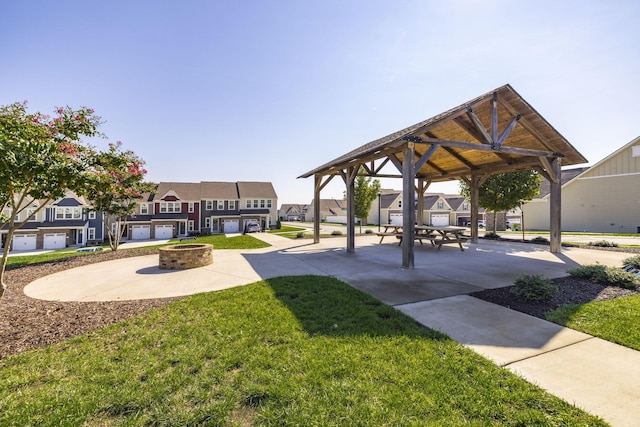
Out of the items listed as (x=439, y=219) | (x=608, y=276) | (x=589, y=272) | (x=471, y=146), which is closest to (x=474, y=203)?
(x=471, y=146)

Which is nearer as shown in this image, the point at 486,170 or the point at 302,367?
the point at 302,367

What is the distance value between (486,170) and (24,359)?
54.0 feet

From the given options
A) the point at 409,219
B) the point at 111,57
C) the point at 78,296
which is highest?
the point at 111,57

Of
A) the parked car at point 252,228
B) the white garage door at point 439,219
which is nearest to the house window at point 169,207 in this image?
the parked car at point 252,228

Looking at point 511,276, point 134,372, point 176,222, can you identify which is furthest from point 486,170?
point 176,222

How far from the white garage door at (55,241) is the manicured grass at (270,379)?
37.2 metres

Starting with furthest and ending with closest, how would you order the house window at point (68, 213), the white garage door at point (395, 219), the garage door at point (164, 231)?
the white garage door at point (395, 219) < the garage door at point (164, 231) < the house window at point (68, 213)

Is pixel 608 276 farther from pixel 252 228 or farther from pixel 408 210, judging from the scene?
pixel 252 228

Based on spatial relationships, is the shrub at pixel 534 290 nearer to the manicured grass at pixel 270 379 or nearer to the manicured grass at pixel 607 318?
the manicured grass at pixel 607 318

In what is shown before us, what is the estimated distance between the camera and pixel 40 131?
473 centimetres

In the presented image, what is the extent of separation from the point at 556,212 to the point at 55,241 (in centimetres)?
4376

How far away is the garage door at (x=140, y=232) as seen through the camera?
35.0 metres

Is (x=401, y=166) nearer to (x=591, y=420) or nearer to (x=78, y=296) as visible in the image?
(x=591, y=420)

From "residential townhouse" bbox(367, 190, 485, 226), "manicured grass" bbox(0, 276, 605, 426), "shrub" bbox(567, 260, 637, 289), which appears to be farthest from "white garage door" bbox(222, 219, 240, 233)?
"shrub" bbox(567, 260, 637, 289)
